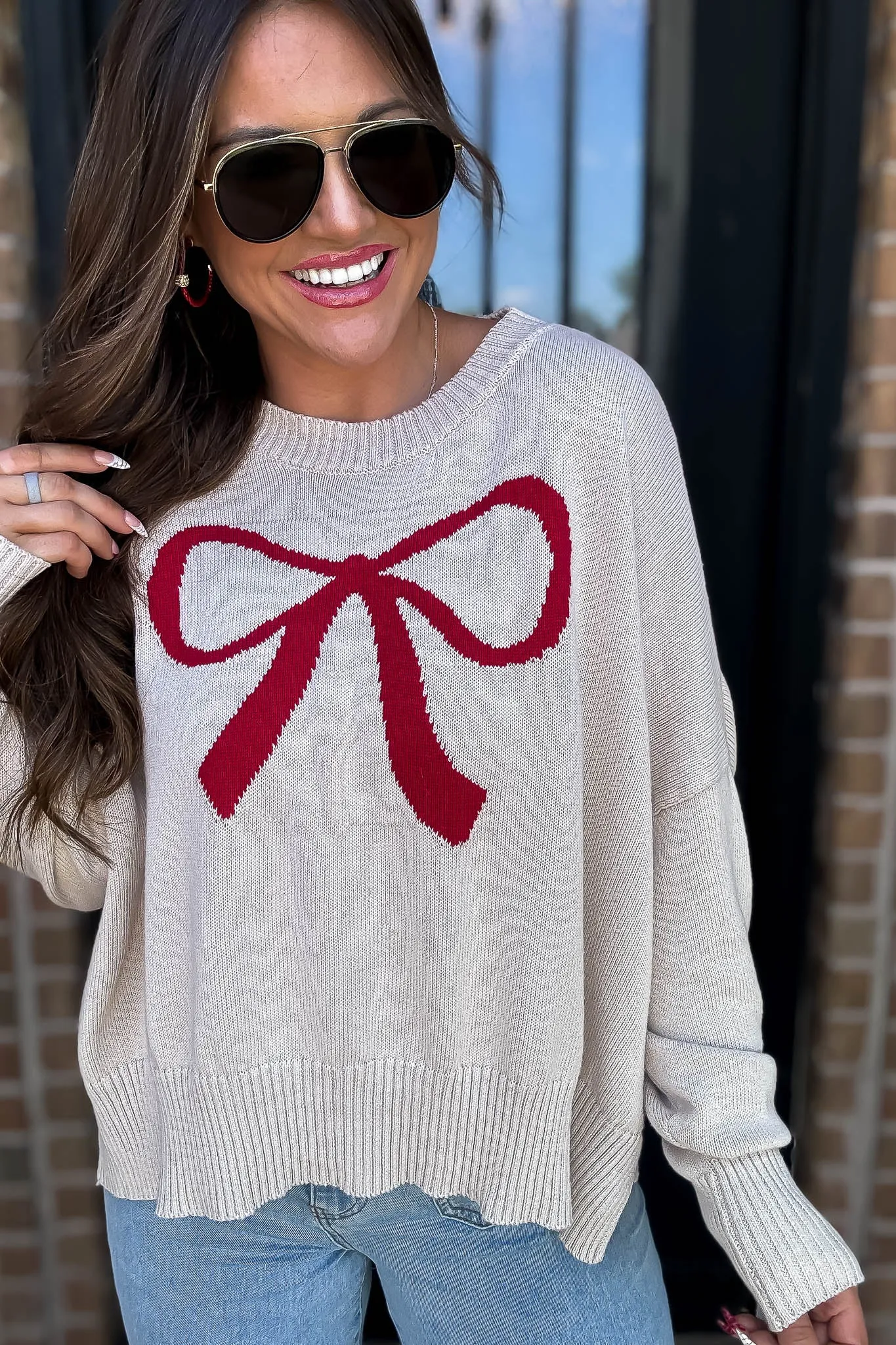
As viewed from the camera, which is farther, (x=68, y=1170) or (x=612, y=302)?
(x=68, y=1170)

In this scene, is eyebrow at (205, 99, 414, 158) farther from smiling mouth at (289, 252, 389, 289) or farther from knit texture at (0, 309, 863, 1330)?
knit texture at (0, 309, 863, 1330)

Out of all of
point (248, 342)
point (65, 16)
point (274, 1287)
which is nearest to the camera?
point (274, 1287)

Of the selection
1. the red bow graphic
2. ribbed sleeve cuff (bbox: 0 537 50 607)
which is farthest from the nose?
ribbed sleeve cuff (bbox: 0 537 50 607)

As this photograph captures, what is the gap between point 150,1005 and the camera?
4.69 feet

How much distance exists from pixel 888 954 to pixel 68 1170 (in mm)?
1624

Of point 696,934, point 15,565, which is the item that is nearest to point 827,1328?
point 696,934

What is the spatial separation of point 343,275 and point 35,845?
0.82 metres

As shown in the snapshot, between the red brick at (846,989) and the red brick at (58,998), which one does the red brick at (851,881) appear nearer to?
the red brick at (846,989)

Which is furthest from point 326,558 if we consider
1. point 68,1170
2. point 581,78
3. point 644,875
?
point 68,1170

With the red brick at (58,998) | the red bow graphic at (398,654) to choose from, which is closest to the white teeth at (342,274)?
the red bow graphic at (398,654)

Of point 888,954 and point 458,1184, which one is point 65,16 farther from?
point 888,954

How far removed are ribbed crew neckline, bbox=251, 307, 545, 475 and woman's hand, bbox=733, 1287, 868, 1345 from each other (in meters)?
1.02

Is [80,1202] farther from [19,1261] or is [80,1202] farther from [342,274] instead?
[342,274]

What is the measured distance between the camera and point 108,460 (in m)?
1.42
